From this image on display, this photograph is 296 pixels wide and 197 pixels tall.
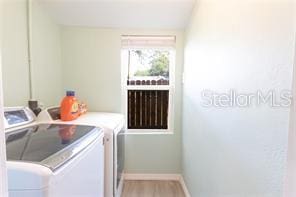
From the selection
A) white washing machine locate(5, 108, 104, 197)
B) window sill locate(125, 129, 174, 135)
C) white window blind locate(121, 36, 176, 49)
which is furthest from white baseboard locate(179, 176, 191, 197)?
white window blind locate(121, 36, 176, 49)

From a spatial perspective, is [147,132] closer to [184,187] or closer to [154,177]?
[154,177]

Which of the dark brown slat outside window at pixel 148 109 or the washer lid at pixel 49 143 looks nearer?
the washer lid at pixel 49 143

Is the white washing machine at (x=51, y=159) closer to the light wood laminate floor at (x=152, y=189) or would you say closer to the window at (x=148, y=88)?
the light wood laminate floor at (x=152, y=189)

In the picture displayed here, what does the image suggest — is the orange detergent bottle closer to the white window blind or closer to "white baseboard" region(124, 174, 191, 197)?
the white window blind

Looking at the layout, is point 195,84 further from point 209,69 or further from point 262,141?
point 262,141

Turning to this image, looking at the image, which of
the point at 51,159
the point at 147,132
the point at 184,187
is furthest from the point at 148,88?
the point at 51,159

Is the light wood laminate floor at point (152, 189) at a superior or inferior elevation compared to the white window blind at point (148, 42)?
inferior

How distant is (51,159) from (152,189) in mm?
2128

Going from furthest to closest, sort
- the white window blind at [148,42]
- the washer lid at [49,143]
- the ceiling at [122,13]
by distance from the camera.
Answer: the white window blind at [148,42]
the ceiling at [122,13]
the washer lid at [49,143]

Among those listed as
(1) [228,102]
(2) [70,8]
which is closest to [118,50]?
(2) [70,8]

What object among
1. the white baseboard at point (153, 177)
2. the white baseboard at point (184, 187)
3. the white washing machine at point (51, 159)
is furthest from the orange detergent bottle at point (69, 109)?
the white baseboard at point (184, 187)

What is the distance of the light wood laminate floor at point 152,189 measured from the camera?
286 cm

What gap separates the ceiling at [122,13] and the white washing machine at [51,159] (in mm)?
1206

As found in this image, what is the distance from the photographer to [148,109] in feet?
10.8
